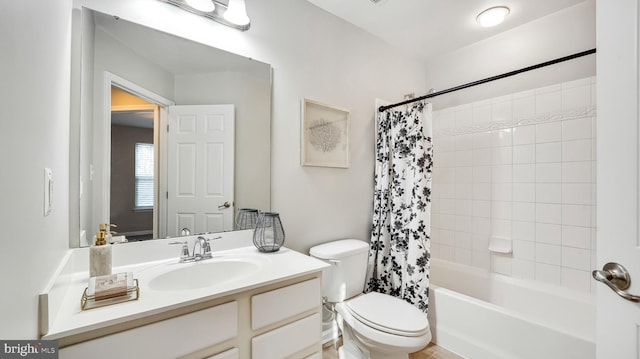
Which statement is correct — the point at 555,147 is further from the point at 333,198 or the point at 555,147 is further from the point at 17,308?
the point at 17,308

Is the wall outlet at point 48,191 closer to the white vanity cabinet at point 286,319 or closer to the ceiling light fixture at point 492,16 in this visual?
the white vanity cabinet at point 286,319

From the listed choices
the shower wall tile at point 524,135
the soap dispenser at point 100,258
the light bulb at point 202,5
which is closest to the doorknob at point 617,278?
the shower wall tile at point 524,135

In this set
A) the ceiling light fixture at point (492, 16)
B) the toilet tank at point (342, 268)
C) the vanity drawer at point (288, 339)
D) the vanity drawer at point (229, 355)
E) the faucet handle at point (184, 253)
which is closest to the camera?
the vanity drawer at point (229, 355)

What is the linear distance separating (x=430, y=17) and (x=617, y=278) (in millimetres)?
1992

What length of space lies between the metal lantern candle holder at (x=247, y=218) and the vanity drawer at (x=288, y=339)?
24.4 inches

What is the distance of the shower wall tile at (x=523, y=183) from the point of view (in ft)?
6.00

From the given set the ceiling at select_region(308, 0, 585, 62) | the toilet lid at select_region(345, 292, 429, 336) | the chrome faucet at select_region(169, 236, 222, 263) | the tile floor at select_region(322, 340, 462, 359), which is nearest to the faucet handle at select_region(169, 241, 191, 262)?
the chrome faucet at select_region(169, 236, 222, 263)

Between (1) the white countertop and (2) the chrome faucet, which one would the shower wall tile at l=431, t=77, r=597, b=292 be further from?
(2) the chrome faucet

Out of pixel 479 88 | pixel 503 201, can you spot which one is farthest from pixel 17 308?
pixel 479 88

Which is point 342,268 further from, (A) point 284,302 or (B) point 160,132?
(B) point 160,132

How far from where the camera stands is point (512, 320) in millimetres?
1541

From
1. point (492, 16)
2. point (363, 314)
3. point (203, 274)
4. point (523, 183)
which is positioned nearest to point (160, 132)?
point (203, 274)

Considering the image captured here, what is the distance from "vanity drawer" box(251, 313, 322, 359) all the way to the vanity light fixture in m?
1.61

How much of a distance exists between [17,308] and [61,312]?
0.35m
